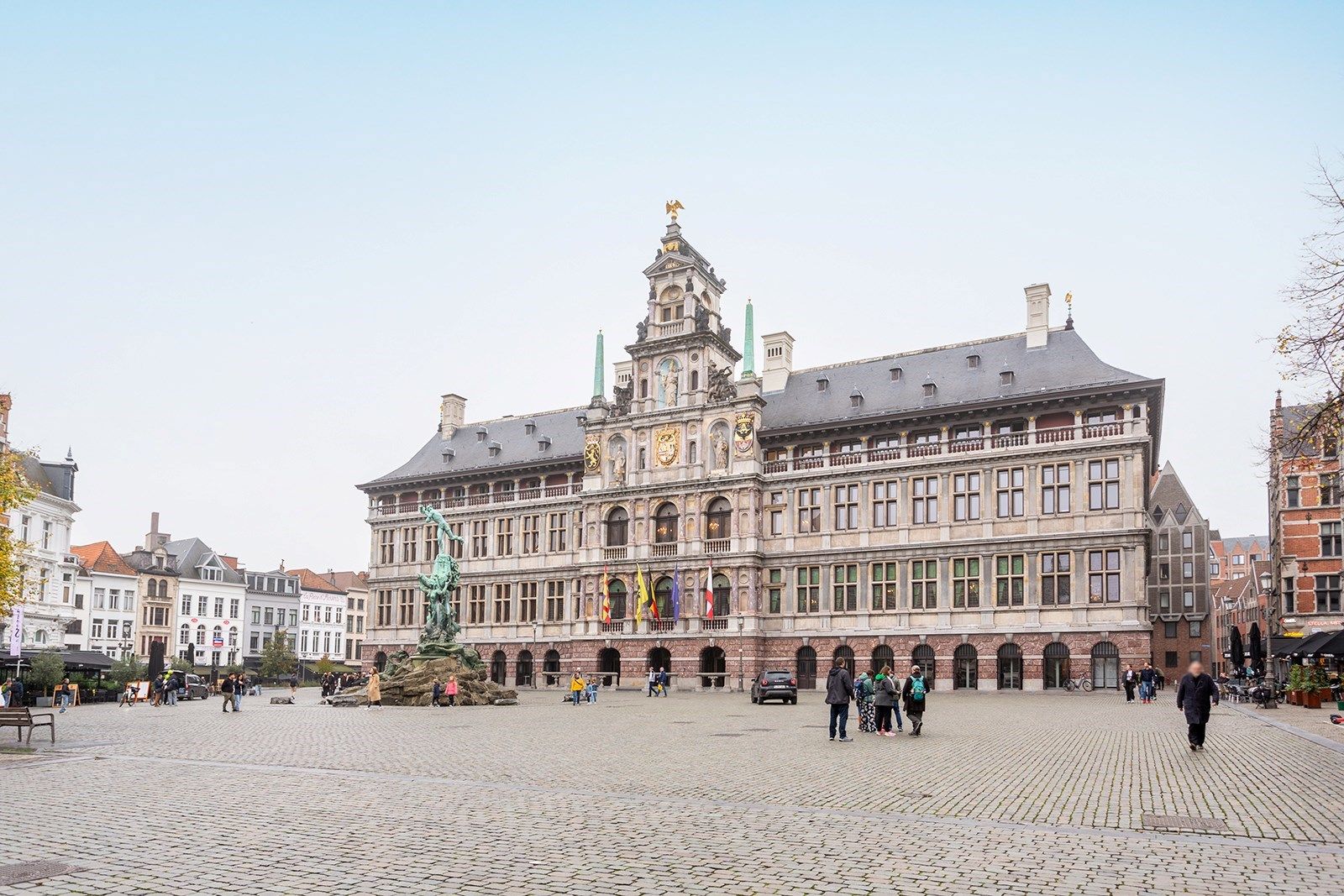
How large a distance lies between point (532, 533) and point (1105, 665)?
36.8 metres

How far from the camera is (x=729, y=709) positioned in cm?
3966

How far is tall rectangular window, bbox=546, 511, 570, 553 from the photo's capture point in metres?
73.1

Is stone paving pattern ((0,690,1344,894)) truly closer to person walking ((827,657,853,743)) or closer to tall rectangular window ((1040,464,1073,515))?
person walking ((827,657,853,743))

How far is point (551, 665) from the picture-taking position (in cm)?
7200

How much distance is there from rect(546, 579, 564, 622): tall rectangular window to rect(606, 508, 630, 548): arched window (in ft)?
16.6

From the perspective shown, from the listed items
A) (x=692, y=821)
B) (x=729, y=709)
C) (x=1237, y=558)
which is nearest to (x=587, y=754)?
(x=692, y=821)

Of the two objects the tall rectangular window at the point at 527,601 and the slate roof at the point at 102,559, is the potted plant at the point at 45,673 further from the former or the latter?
the slate roof at the point at 102,559

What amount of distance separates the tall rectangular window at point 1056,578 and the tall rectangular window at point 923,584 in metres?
5.50

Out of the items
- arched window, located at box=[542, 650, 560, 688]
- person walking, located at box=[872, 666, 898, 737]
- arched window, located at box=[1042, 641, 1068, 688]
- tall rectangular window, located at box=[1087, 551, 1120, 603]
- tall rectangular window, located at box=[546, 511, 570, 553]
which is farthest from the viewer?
tall rectangular window, located at box=[546, 511, 570, 553]

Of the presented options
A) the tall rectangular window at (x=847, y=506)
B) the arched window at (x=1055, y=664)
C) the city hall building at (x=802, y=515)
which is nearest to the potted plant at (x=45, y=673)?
the city hall building at (x=802, y=515)

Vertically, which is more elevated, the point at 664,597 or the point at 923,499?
the point at 923,499

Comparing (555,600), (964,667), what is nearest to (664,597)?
(555,600)

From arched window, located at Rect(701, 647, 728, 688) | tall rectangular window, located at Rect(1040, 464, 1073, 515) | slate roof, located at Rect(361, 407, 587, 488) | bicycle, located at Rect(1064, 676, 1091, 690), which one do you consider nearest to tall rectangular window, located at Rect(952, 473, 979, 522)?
tall rectangular window, located at Rect(1040, 464, 1073, 515)

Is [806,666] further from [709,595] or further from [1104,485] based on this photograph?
[1104,485]
